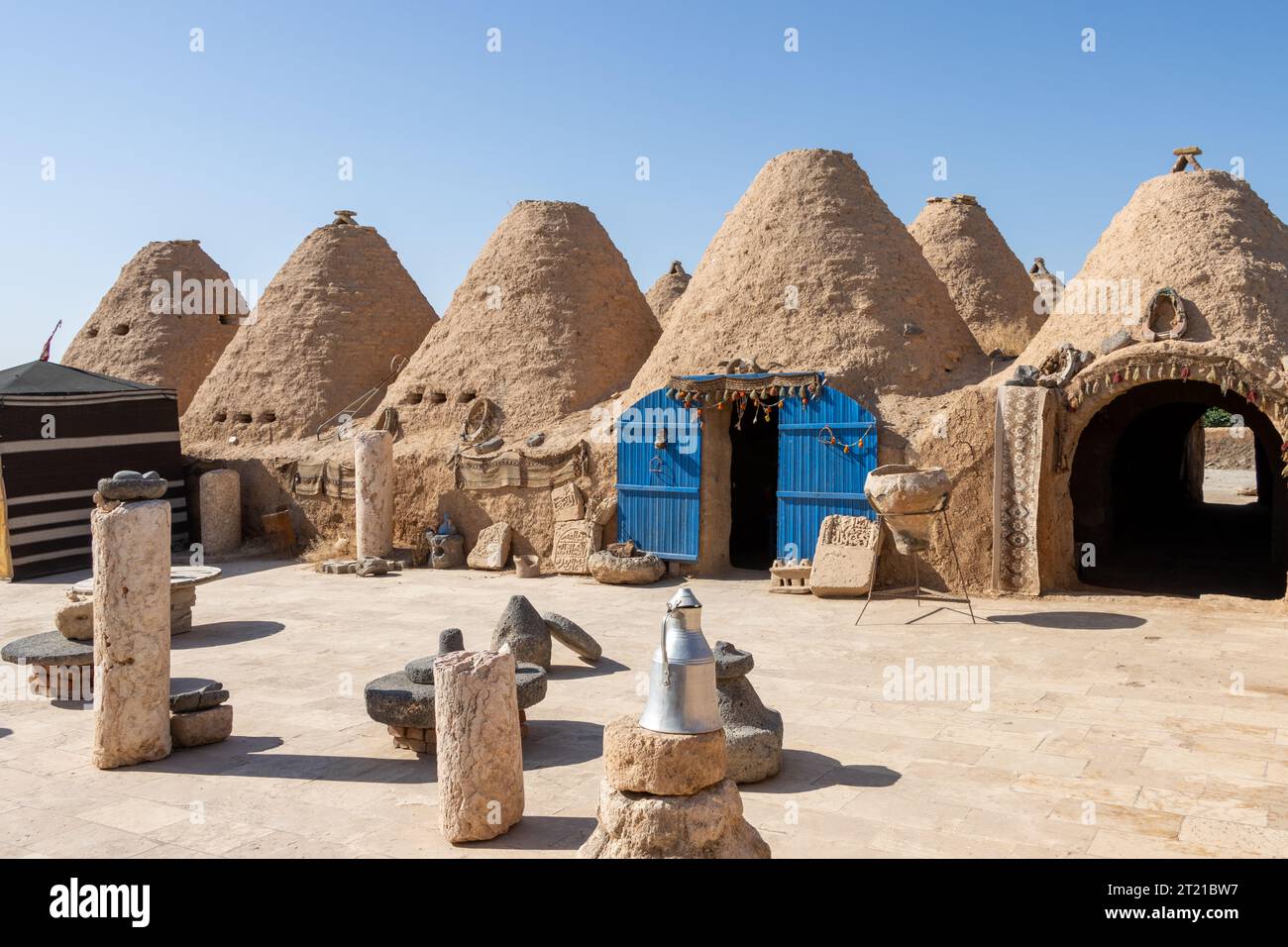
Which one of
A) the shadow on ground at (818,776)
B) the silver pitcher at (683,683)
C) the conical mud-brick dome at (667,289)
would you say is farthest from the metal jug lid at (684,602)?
the conical mud-brick dome at (667,289)

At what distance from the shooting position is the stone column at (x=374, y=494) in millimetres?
16094

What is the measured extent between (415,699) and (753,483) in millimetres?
11823

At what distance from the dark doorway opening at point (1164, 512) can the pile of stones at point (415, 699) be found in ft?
30.3

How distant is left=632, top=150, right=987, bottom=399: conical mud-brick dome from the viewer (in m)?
14.7

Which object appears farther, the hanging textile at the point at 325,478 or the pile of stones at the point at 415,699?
the hanging textile at the point at 325,478

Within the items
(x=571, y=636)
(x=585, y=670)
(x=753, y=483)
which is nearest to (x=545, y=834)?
(x=571, y=636)

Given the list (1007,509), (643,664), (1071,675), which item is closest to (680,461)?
(1007,509)

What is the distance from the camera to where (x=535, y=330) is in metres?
18.4

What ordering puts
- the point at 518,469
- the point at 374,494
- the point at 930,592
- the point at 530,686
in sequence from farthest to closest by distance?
the point at 374,494 → the point at 518,469 → the point at 930,592 → the point at 530,686

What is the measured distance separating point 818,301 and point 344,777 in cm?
1088

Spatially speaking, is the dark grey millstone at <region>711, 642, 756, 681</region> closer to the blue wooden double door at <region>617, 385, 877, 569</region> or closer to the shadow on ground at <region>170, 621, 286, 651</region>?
the shadow on ground at <region>170, 621, 286, 651</region>

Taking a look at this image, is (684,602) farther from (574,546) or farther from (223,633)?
(574,546)

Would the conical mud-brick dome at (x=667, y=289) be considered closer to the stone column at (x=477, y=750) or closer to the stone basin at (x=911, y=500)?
the stone basin at (x=911, y=500)

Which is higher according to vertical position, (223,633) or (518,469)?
(518,469)
